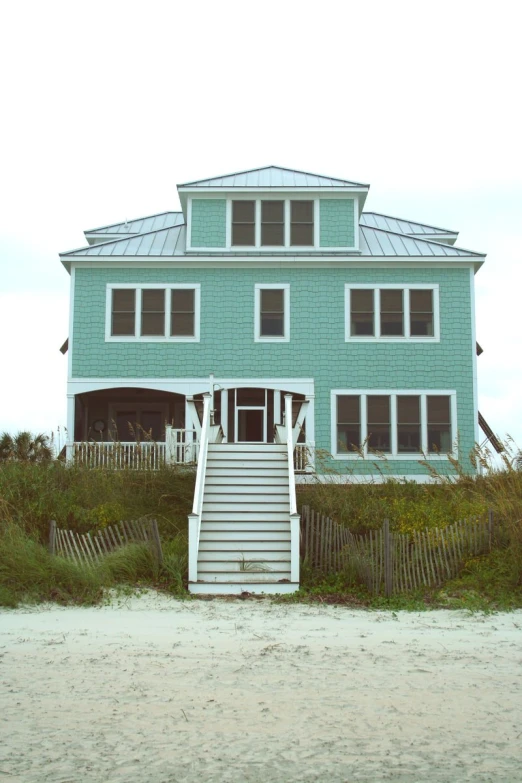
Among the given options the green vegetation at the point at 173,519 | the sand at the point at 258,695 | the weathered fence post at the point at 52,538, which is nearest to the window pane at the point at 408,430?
the green vegetation at the point at 173,519

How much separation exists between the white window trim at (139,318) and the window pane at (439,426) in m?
6.78

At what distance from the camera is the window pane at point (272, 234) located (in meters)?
24.9

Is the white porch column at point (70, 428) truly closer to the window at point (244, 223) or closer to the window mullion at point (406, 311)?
the window at point (244, 223)

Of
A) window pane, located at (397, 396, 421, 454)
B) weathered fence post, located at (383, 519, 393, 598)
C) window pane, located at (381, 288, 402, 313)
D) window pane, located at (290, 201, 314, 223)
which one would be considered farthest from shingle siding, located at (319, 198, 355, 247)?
weathered fence post, located at (383, 519, 393, 598)

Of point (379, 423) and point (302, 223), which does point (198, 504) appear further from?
point (302, 223)

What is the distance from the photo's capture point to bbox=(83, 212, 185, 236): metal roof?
2783 centimetres

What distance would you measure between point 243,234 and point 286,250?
1.37 metres

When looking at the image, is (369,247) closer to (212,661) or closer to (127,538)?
(127,538)

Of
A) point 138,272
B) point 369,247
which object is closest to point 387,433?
point 369,247

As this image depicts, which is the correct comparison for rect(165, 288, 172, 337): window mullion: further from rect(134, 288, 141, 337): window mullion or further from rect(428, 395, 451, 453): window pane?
rect(428, 395, 451, 453): window pane

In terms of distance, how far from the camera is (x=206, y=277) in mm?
24406

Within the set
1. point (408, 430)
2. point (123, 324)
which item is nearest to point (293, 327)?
point (408, 430)

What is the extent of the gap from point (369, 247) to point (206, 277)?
4.82 metres

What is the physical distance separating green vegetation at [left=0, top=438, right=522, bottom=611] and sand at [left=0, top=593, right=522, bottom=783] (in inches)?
34.1
